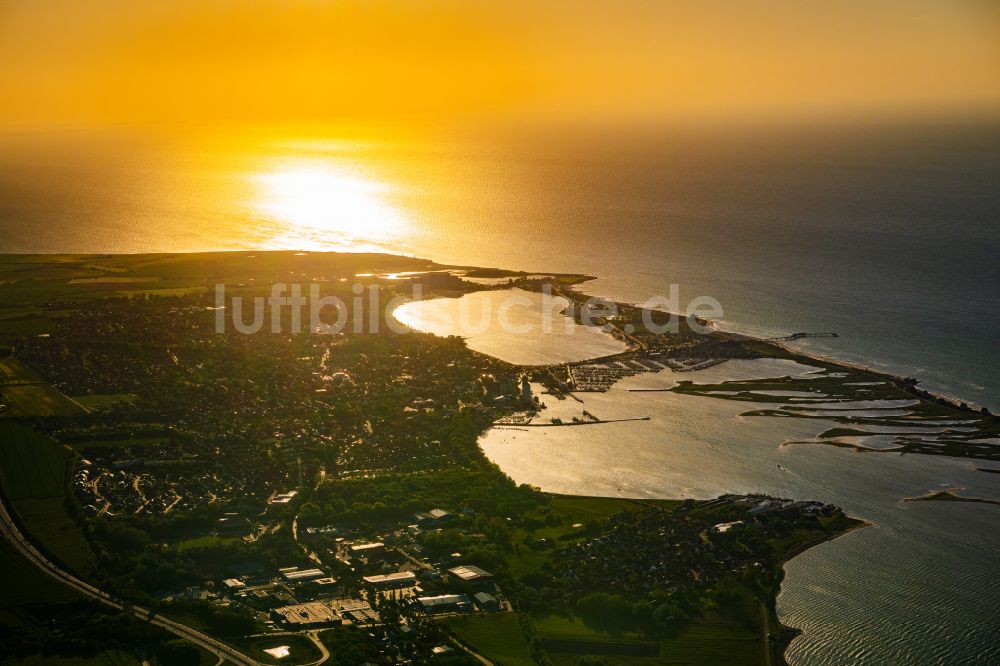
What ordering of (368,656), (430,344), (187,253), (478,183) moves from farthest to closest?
1. (478,183)
2. (187,253)
3. (430,344)
4. (368,656)

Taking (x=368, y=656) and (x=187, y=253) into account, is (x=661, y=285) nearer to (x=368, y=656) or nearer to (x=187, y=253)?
(x=187, y=253)

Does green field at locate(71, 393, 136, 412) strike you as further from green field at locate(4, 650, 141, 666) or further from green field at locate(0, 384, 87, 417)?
green field at locate(4, 650, 141, 666)

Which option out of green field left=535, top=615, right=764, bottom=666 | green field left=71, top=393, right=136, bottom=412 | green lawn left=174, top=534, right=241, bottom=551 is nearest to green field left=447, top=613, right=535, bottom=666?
green field left=535, top=615, right=764, bottom=666

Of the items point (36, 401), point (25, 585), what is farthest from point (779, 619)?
point (36, 401)

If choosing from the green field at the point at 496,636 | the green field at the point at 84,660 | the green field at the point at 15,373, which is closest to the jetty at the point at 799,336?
the green field at the point at 496,636

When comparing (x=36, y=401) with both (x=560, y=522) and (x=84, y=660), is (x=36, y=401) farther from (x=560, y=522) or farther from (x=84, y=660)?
(x=560, y=522)

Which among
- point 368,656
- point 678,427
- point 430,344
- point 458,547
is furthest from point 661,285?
point 368,656
